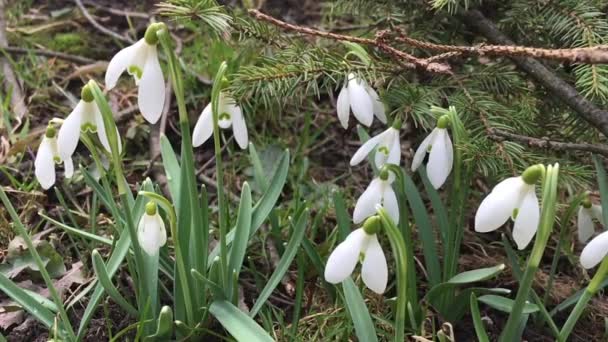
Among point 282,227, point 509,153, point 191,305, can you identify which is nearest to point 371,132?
point 282,227

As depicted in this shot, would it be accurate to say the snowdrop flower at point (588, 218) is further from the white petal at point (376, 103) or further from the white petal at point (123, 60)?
the white petal at point (123, 60)

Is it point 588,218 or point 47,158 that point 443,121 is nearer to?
point 588,218

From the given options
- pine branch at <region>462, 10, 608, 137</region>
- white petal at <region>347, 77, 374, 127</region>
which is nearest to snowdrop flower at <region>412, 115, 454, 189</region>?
white petal at <region>347, 77, 374, 127</region>

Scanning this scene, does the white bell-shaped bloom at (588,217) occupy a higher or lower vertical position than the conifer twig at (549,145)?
lower

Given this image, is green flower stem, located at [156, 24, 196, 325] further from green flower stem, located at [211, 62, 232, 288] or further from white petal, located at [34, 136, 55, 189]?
white petal, located at [34, 136, 55, 189]

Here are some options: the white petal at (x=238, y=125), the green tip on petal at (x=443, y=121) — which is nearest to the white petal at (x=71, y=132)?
the white petal at (x=238, y=125)

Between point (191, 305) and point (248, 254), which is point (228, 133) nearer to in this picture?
point (248, 254)
